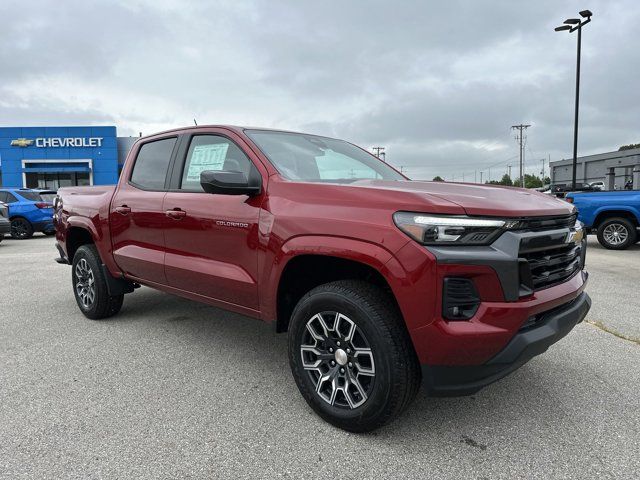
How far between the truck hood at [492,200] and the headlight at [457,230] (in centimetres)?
5

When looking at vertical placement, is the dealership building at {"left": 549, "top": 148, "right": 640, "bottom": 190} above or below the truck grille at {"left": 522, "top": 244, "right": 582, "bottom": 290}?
above

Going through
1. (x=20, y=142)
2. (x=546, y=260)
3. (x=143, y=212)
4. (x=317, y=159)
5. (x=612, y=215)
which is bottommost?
(x=612, y=215)

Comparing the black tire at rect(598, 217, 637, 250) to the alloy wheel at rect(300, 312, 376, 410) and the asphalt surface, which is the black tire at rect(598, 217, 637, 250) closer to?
the asphalt surface

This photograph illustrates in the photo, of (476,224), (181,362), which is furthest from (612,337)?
(181,362)

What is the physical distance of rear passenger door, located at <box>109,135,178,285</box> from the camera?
3980 mm

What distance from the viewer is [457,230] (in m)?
2.30

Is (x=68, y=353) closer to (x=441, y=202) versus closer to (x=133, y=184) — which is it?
(x=133, y=184)

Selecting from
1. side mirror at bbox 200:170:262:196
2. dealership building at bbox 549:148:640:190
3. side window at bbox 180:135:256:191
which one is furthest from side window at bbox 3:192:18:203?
dealership building at bbox 549:148:640:190

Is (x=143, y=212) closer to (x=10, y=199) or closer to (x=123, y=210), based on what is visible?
(x=123, y=210)

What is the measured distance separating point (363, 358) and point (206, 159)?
6.76 ft

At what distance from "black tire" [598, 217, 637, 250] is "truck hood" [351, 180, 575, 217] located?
8.84 m

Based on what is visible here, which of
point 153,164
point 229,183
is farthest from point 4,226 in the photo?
point 229,183

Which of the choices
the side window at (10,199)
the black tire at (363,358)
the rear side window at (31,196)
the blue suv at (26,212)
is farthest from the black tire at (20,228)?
the black tire at (363,358)

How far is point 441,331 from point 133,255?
9.88ft
